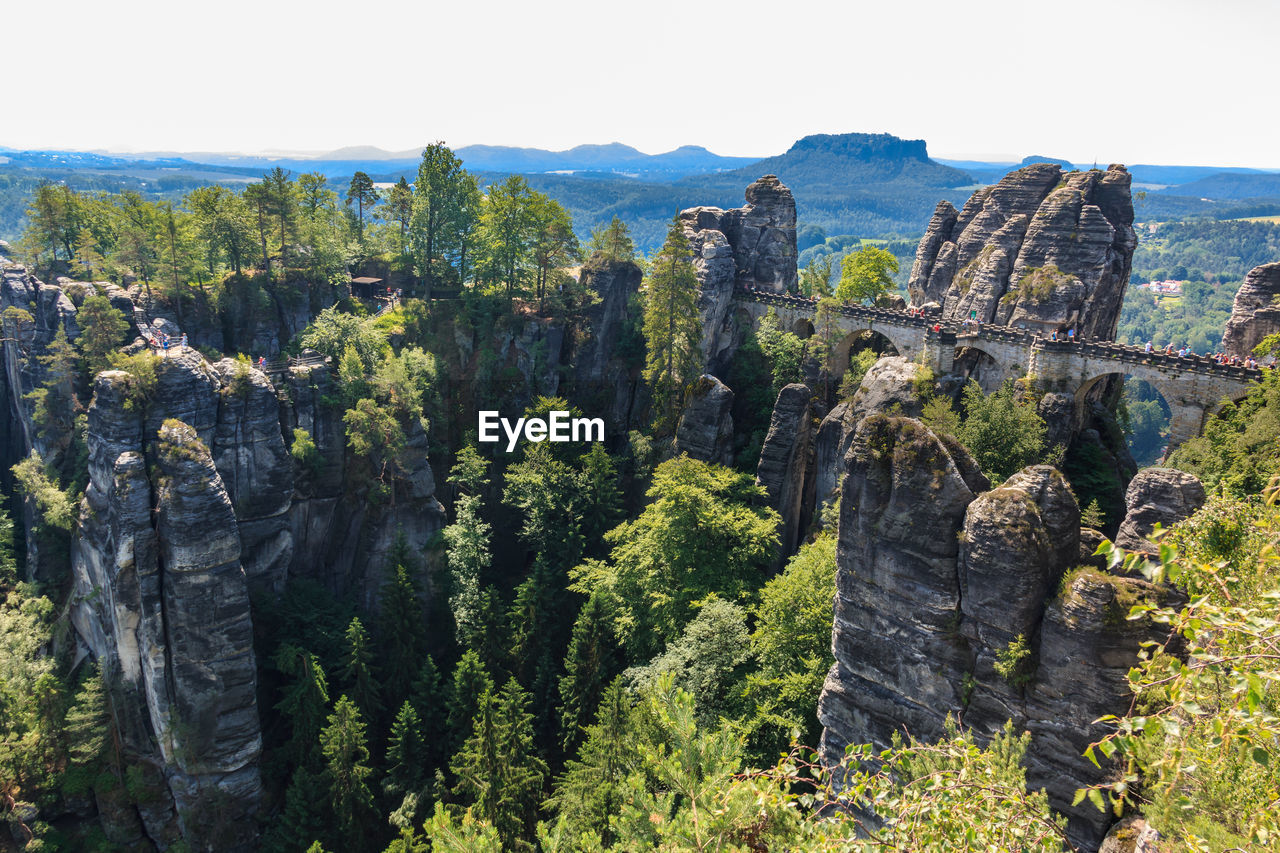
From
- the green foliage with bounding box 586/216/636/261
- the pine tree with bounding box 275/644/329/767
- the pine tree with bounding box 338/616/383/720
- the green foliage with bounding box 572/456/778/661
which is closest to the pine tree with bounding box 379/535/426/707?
the pine tree with bounding box 338/616/383/720

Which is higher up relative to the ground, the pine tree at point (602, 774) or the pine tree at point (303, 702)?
the pine tree at point (602, 774)

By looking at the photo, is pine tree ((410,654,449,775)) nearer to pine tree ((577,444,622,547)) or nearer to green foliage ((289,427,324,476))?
pine tree ((577,444,622,547))

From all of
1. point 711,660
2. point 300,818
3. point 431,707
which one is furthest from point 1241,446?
point 300,818

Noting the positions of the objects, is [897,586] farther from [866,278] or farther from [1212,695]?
[866,278]

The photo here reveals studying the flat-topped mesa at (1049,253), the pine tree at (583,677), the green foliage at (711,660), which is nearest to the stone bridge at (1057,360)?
the flat-topped mesa at (1049,253)

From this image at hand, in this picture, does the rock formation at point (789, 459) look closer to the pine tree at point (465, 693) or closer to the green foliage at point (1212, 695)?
the pine tree at point (465, 693)
